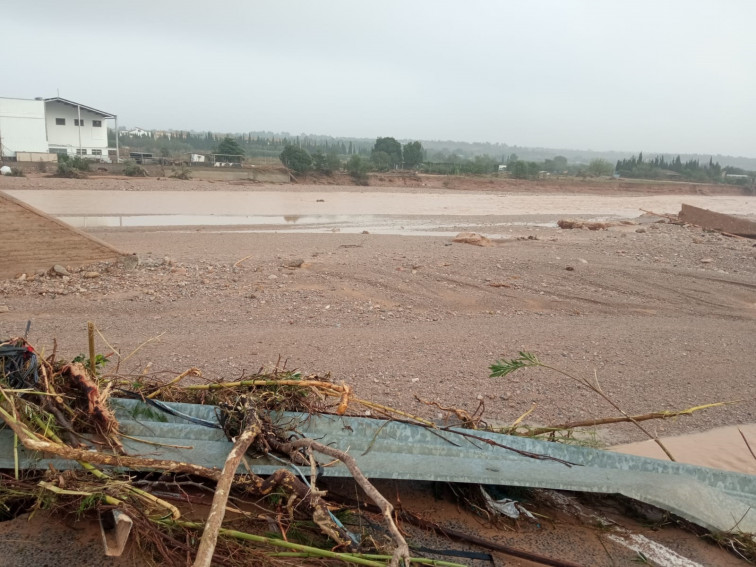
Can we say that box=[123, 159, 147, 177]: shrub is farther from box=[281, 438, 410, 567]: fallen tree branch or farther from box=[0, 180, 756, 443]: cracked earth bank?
box=[281, 438, 410, 567]: fallen tree branch

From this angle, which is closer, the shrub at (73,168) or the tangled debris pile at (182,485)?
the tangled debris pile at (182,485)

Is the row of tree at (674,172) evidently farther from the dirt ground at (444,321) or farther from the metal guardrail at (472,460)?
the metal guardrail at (472,460)

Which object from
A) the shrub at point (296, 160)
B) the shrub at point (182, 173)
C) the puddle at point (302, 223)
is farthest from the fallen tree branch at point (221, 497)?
the shrub at point (296, 160)

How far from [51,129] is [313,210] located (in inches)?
1103

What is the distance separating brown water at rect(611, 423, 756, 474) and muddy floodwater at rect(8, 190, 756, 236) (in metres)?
15.1

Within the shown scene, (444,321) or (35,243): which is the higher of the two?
(35,243)

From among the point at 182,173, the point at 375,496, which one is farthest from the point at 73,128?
the point at 375,496

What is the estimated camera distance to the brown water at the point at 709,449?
15.6 ft

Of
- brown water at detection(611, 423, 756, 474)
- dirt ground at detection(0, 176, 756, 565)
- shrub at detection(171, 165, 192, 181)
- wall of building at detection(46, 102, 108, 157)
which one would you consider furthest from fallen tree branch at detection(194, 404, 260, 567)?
wall of building at detection(46, 102, 108, 157)

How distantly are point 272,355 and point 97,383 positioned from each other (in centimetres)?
316

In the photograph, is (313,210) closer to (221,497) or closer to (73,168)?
(73,168)

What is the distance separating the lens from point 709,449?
16.4 ft

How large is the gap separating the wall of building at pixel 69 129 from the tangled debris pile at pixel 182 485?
47.9 metres

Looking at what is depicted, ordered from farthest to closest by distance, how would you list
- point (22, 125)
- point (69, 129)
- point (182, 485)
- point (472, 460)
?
point (69, 129), point (22, 125), point (472, 460), point (182, 485)
